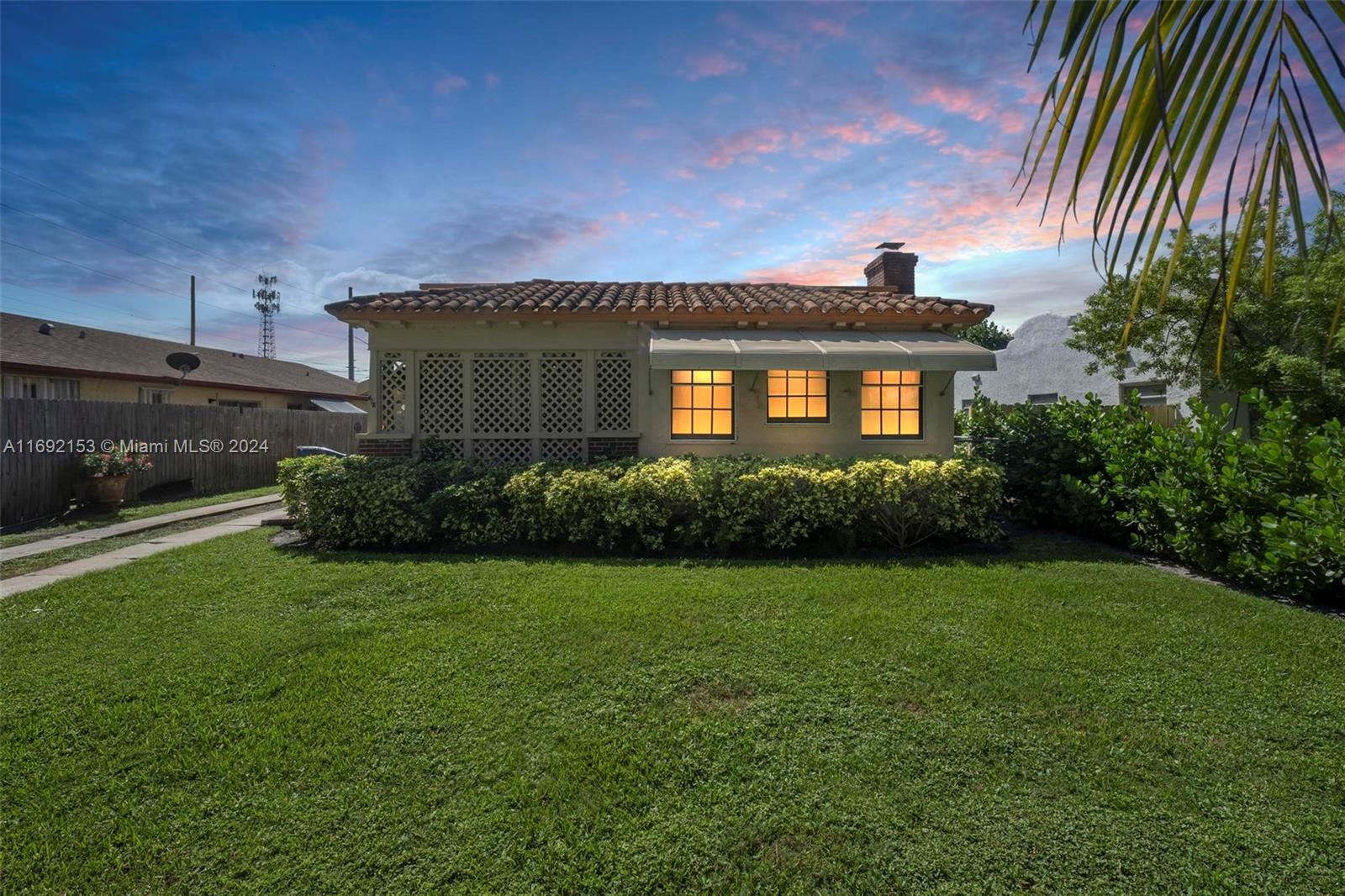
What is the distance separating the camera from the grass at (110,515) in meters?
11.8

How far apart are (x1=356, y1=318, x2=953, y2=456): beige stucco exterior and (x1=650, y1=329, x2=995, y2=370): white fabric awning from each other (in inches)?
41.4

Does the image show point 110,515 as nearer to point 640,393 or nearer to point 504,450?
point 504,450

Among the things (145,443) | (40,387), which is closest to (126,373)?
(40,387)

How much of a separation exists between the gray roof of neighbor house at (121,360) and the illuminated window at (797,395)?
21.1 m

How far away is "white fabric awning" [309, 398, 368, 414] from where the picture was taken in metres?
32.4

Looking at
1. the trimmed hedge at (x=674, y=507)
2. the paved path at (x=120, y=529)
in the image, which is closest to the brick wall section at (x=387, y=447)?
the trimmed hedge at (x=674, y=507)

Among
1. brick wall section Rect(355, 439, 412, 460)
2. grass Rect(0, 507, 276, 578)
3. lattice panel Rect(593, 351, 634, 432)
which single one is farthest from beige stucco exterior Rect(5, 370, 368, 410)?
lattice panel Rect(593, 351, 634, 432)

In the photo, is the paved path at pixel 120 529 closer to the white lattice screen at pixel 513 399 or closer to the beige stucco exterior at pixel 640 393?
the beige stucco exterior at pixel 640 393

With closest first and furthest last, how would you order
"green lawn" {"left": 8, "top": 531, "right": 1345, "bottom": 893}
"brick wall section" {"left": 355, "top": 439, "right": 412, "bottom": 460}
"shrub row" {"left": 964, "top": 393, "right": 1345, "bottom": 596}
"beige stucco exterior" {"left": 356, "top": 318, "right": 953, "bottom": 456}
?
"green lawn" {"left": 8, "top": 531, "right": 1345, "bottom": 893} < "shrub row" {"left": 964, "top": 393, "right": 1345, "bottom": 596} < "brick wall section" {"left": 355, "top": 439, "right": 412, "bottom": 460} < "beige stucco exterior" {"left": 356, "top": 318, "right": 953, "bottom": 456}

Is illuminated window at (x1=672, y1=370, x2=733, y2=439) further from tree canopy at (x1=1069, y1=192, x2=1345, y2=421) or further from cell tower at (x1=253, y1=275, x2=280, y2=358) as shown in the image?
cell tower at (x1=253, y1=275, x2=280, y2=358)

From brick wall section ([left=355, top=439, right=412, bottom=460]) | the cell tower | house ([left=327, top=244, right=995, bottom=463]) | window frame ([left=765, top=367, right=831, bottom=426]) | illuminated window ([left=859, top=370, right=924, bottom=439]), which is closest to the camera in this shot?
house ([left=327, top=244, right=995, bottom=463])

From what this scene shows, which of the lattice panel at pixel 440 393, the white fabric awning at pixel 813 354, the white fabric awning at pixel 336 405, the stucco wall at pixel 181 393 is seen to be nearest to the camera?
the white fabric awning at pixel 813 354

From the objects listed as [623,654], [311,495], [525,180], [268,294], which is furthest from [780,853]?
[268,294]

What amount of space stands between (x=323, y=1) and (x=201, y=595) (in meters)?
7.92
